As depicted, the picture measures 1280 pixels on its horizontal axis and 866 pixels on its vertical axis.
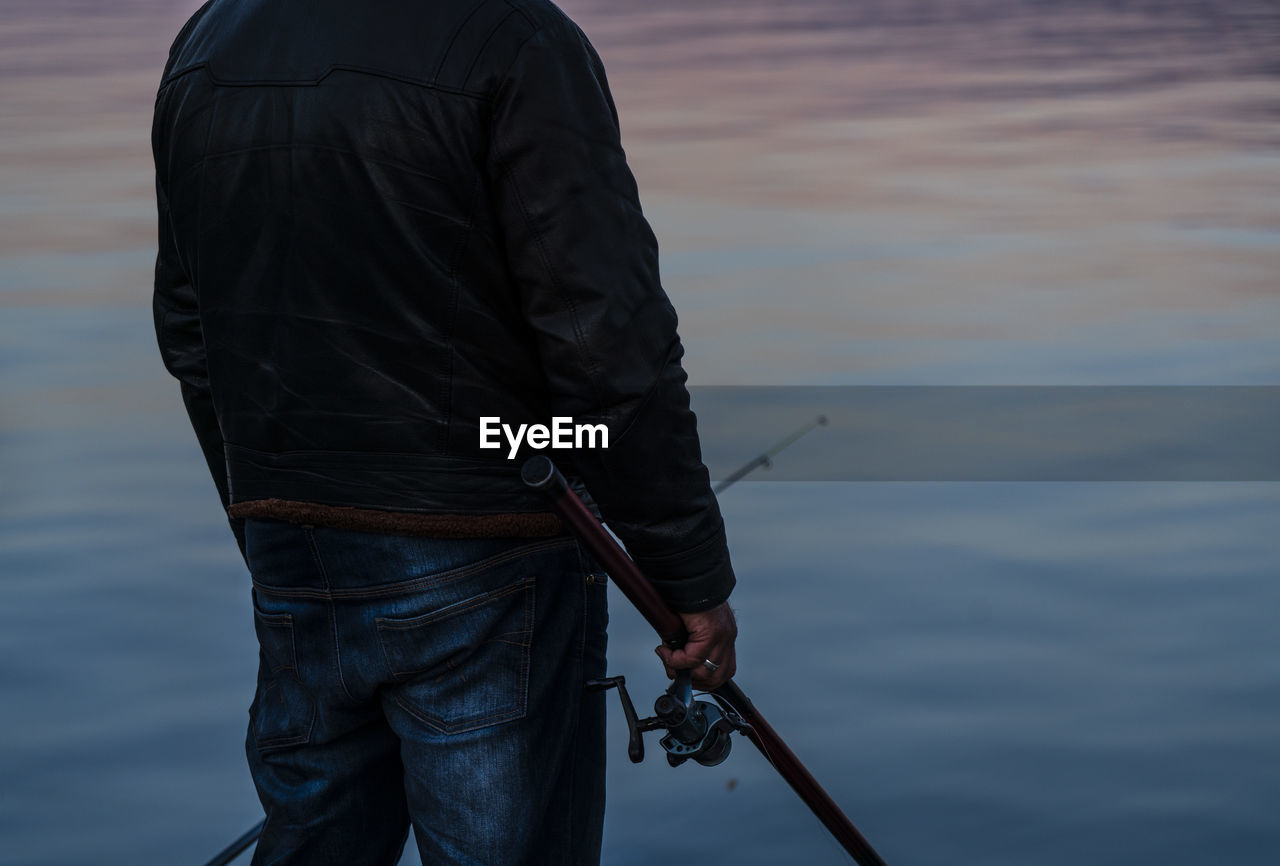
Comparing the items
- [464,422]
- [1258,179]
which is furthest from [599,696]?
[1258,179]

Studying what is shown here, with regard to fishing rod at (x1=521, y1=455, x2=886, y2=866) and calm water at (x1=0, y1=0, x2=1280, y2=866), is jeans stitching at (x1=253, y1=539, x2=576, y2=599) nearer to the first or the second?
fishing rod at (x1=521, y1=455, x2=886, y2=866)

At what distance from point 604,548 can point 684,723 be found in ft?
0.74

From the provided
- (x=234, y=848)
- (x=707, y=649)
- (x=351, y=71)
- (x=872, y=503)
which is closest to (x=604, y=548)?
(x=707, y=649)

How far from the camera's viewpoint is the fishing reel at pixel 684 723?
1.51 m

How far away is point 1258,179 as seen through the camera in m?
6.61

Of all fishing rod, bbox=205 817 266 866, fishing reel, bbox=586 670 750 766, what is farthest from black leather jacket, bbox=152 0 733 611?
fishing rod, bbox=205 817 266 866

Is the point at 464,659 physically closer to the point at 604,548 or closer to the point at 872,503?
the point at 604,548

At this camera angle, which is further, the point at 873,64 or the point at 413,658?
the point at 873,64

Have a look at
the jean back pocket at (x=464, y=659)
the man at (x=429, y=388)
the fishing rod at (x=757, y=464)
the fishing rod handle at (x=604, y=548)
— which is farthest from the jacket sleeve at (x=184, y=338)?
the fishing rod at (x=757, y=464)

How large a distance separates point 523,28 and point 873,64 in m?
7.44

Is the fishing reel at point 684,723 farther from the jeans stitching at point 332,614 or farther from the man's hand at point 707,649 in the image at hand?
the jeans stitching at point 332,614

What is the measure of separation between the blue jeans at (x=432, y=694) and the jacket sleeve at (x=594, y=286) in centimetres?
11

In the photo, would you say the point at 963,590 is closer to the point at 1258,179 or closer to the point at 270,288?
the point at 270,288

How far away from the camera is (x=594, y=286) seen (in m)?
1.38
